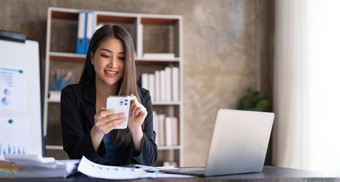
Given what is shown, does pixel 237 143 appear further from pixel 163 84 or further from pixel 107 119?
pixel 163 84

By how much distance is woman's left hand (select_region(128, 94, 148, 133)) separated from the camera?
153 cm

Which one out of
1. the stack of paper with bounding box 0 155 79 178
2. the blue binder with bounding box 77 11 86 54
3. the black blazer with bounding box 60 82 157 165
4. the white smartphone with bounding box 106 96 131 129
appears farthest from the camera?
the blue binder with bounding box 77 11 86 54

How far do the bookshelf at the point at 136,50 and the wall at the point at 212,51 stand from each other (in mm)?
172

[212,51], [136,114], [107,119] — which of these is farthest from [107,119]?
[212,51]

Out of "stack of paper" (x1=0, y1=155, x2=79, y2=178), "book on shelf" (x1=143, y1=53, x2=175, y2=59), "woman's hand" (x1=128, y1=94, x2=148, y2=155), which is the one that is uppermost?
"book on shelf" (x1=143, y1=53, x2=175, y2=59)

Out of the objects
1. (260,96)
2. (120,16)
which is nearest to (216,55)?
(260,96)

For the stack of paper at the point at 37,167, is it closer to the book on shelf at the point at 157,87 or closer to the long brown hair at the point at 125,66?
the long brown hair at the point at 125,66

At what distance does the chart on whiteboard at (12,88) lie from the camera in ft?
9.88

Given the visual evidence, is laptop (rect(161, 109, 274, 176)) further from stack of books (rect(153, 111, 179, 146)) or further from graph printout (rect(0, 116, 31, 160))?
stack of books (rect(153, 111, 179, 146))

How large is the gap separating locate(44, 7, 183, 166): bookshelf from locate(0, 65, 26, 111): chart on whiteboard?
0.41 meters

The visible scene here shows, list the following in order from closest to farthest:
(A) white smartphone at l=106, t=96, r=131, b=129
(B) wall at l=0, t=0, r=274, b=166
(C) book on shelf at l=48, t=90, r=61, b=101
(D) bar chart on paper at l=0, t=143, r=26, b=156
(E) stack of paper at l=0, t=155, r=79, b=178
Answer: (E) stack of paper at l=0, t=155, r=79, b=178 < (A) white smartphone at l=106, t=96, r=131, b=129 < (D) bar chart on paper at l=0, t=143, r=26, b=156 < (C) book on shelf at l=48, t=90, r=61, b=101 < (B) wall at l=0, t=0, r=274, b=166

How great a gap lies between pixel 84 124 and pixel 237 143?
3.06ft

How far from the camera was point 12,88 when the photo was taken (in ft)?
10.0

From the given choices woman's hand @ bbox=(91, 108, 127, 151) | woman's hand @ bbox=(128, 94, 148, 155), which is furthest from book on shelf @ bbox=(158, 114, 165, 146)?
woman's hand @ bbox=(91, 108, 127, 151)
